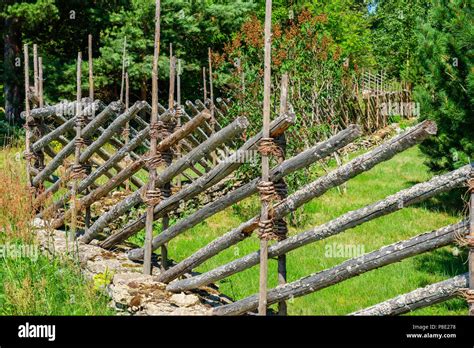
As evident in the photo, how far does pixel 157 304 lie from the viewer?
404 cm

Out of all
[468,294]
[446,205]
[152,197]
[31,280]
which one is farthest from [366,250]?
[468,294]

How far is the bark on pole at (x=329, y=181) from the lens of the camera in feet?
10.1

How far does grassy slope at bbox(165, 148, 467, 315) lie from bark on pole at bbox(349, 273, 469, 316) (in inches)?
66.5

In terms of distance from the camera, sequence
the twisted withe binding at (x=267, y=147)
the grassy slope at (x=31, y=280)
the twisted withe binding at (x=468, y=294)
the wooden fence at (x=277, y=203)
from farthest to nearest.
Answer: the grassy slope at (x=31, y=280)
the twisted withe binding at (x=267, y=147)
the wooden fence at (x=277, y=203)
the twisted withe binding at (x=468, y=294)

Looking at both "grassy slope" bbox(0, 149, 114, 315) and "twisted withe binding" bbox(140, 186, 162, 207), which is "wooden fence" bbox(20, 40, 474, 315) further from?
"grassy slope" bbox(0, 149, 114, 315)

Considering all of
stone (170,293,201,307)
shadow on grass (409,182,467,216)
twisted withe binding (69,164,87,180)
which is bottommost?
stone (170,293,201,307)

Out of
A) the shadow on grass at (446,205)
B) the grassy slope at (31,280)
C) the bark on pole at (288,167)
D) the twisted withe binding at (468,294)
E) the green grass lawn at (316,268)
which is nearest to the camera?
the twisted withe binding at (468,294)

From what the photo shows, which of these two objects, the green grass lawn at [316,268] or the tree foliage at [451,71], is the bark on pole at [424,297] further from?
the tree foliage at [451,71]

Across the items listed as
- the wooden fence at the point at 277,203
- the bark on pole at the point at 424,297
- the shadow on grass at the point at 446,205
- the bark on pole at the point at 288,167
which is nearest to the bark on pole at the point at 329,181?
the wooden fence at the point at 277,203

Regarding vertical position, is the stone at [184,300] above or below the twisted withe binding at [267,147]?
below

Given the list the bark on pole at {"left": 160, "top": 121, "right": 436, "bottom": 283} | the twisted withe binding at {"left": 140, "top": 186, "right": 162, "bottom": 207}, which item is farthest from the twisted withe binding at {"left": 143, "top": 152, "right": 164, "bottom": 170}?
the bark on pole at {"left": 160, "top": 121, "right": 436, "bottom": 283}

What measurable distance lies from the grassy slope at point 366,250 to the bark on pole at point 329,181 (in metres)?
0.57

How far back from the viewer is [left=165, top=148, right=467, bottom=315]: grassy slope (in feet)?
17.2
